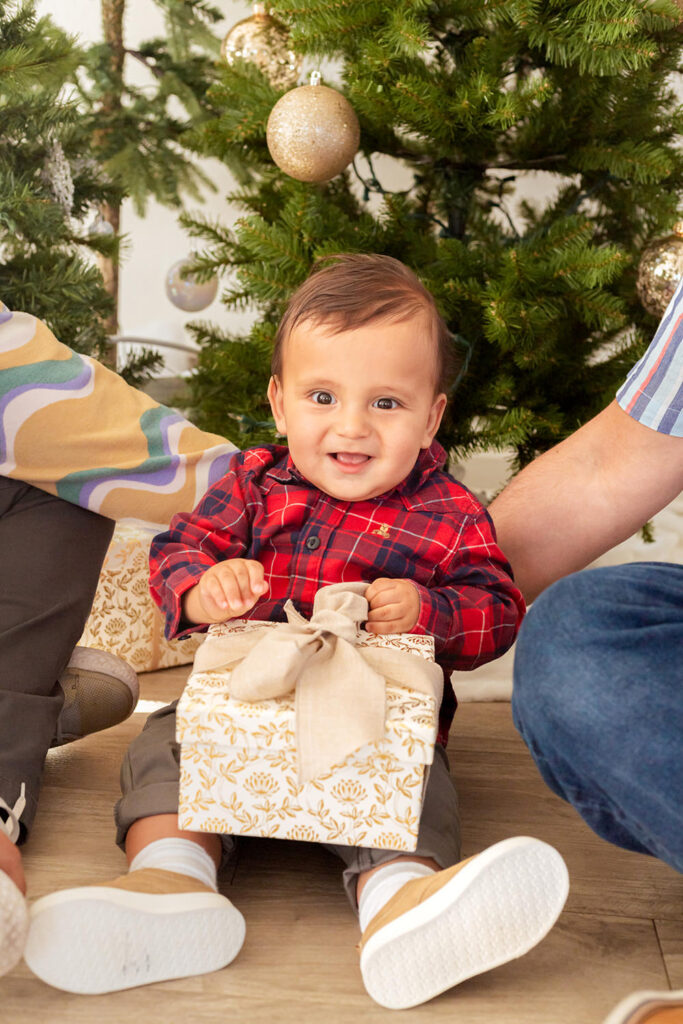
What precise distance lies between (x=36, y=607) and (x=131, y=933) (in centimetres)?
47

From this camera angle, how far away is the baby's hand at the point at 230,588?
0.99 m

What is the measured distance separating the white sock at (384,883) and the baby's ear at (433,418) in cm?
48

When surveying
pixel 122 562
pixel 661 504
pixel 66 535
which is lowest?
pixel 122 562

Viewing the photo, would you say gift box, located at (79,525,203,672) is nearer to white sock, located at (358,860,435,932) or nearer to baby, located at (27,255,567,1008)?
baby, located at (27,255,567,1008)

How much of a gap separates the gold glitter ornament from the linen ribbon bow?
0.92m

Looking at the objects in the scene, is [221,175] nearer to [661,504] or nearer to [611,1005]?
[661,504]

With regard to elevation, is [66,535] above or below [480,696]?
above

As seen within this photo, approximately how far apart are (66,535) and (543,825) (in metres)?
0.67

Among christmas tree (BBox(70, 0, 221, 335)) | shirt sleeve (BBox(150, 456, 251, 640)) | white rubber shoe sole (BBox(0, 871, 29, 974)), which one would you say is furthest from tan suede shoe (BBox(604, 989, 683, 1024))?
christmas tree (BBox(70, 0, 221, 335))

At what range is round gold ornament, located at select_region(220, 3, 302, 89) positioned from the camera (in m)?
1.84

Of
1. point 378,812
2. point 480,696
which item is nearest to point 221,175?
point 480,696

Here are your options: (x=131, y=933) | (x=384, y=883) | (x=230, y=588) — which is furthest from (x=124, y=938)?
(x=230, y=588)

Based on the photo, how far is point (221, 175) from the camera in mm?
3348

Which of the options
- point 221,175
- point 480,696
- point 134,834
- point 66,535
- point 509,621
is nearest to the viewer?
point 134,834
